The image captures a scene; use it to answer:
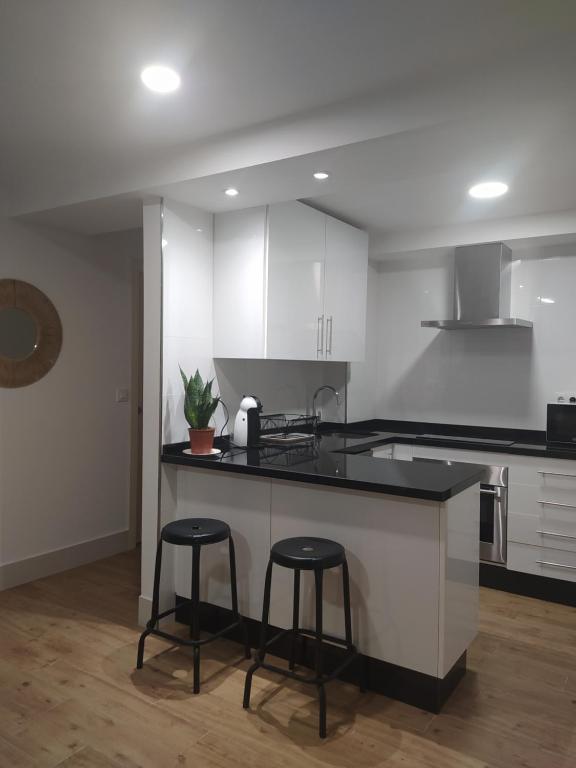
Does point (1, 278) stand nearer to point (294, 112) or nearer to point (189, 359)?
point (189, 359)

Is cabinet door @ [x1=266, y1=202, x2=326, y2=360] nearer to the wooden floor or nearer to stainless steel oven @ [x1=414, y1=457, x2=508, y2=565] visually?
stainless steel oven @ [x1=414, y1=457, x2=508, y2=565]

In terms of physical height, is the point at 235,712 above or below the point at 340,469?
below

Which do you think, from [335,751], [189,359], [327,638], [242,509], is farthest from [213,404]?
[335,751]

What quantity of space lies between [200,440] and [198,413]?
0.46 feet

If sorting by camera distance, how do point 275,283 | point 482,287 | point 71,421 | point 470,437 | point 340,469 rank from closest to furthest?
point 340,469 < point 275,283 < point 71,421 < point 482,287 < point 470,437

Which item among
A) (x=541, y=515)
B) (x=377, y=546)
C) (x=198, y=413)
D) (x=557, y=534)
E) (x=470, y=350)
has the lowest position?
(x=557, y=534)

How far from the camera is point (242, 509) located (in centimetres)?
282

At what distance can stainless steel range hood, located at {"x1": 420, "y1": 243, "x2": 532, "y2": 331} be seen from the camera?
13.0 ft

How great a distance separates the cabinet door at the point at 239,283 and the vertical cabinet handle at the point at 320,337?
1.83 ft

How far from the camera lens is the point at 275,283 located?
3260 millimetres

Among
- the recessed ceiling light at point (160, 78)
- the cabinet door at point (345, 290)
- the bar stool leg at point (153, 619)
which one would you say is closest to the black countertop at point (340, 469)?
the bar stool leg at point (153, 619)

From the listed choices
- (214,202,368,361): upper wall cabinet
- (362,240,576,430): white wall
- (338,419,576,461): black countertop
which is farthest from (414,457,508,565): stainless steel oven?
(214,202,368,361): upper wall cabinet

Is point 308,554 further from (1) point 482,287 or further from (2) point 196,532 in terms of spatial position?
(1) point 482,287

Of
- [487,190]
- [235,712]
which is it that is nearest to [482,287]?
[487,190]
